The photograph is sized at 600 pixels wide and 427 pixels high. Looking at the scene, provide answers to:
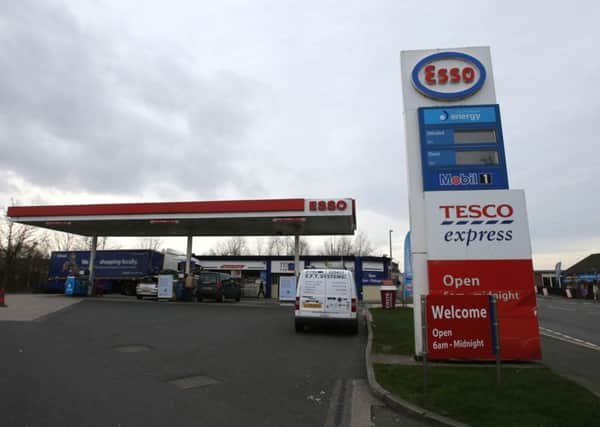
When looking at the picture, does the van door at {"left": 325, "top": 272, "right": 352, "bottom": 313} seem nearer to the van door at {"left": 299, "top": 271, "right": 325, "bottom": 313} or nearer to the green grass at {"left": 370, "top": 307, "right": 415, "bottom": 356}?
the van door at {"left": 299, "top": 271, "right": 325, "bottom": 313}

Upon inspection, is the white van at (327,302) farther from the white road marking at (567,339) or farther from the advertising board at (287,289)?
the advertising board at (287,289)

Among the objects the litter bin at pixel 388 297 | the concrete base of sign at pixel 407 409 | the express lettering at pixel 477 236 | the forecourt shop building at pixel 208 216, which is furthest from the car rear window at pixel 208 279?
the concrete base of sign at pixel 407 409

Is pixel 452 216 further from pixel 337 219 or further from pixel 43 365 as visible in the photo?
pixel 337 219

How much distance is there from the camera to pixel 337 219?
23.1 m

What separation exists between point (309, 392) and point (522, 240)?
17.7 feet

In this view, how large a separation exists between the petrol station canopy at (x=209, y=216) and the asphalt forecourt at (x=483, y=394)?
14806 mm

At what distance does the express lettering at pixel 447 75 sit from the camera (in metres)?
8.98

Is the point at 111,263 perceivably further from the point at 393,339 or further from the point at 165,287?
the point at 393,339

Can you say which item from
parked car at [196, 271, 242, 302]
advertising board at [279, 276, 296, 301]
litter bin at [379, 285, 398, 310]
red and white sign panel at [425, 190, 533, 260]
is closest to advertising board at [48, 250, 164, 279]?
parked car at [196, 271, 242, 302]

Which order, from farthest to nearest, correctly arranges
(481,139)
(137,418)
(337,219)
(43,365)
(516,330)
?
(337,219) → (481,139) → (516,330) → (43,365) → (137,418)

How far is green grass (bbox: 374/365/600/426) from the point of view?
169 inches

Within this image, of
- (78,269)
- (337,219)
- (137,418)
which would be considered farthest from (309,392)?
(78,269)

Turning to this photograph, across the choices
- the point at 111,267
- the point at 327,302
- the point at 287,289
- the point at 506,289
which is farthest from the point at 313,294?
the point at 111,267

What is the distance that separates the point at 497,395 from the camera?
204 inches
